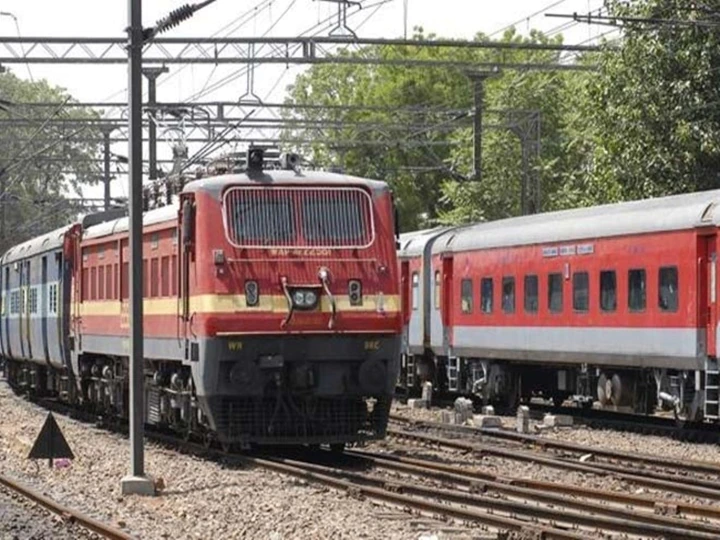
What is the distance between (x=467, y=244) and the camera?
107 feet

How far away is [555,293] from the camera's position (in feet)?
93.0

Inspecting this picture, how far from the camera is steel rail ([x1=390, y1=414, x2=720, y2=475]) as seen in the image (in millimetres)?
19422

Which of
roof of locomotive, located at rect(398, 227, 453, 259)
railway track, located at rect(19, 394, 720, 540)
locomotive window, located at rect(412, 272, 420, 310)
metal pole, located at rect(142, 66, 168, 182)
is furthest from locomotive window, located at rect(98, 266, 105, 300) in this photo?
metal pole, located at rect(142, 66, 168, 182)

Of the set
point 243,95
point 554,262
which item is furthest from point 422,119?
point 554,262

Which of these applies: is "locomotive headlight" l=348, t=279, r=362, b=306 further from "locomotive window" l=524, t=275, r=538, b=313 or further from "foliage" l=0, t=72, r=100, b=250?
"foliage" l=0, t=72, r=100, b=250

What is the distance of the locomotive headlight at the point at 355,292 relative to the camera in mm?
19859

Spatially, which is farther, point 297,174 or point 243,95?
point 243,95

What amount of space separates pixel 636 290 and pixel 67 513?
12.1 m

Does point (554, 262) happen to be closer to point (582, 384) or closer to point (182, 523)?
point (582, 384)

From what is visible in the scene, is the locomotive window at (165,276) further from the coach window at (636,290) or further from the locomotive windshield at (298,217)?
the coach window at (636,290)

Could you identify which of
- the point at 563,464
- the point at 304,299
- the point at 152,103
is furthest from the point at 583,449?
the point at 152,103

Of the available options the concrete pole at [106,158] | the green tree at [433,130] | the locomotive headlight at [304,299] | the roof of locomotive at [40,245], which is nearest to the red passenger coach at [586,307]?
the locomotive headlight at [304,299]

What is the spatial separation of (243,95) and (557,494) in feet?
97.4

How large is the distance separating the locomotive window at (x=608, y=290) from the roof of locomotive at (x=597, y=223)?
0.62 metres
